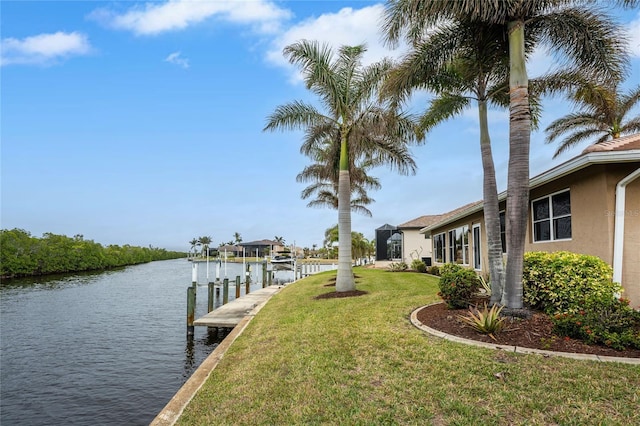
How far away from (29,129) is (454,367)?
2276 centimetres

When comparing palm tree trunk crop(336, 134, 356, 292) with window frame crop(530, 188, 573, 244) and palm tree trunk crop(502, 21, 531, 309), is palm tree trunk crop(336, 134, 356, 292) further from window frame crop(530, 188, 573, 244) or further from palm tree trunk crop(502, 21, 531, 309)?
palm tree trunk crop(502, 21, 531, 309)

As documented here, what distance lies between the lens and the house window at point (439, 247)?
23562mm

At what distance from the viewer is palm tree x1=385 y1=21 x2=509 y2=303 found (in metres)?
8.59

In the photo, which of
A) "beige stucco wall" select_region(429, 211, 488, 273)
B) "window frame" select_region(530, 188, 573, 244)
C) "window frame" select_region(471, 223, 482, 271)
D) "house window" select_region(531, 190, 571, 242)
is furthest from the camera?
"window frame" select_region(471, 223, 482, 271)

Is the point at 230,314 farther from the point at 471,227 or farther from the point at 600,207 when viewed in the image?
the point at 600,207

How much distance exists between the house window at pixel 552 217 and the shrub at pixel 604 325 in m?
3.95

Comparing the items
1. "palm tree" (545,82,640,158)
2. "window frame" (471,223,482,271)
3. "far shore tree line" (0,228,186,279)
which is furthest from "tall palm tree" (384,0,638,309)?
"far shore tree line" (0,228,186,279)

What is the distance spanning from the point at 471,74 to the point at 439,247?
16.3 meters

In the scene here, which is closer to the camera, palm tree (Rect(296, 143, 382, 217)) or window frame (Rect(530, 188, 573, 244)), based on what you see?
window frame (Rect(530, 188, 573, 244))

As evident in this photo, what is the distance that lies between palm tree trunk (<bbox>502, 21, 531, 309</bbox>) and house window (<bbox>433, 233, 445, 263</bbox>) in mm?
16467

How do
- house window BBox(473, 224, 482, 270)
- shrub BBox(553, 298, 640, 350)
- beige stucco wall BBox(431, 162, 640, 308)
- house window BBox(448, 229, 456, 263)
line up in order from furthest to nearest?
1. house window BBox(448, 229, 456, 263)
2. house window BBox(473, 224, 482, 270)
3. beige stucco wall BBox(431, 162, 640, 308)
4. shrub BBox(553, 298, 640, 350)

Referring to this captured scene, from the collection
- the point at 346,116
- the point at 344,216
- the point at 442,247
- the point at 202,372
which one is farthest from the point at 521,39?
the point at 442,247

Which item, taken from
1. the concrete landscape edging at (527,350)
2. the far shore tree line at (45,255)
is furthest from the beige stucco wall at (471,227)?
the far shore tree line at (45,255)

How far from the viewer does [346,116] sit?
13.9 metres
